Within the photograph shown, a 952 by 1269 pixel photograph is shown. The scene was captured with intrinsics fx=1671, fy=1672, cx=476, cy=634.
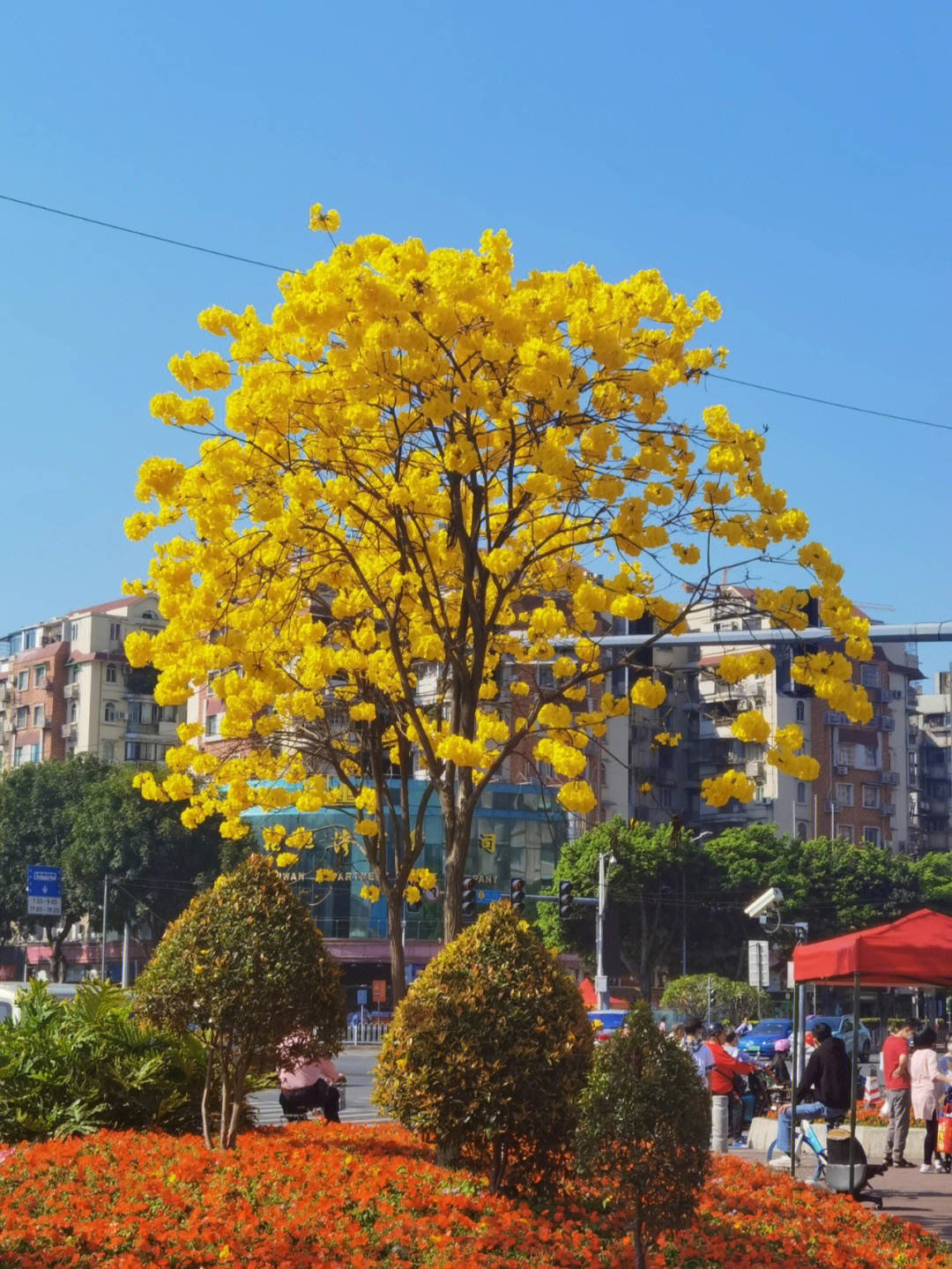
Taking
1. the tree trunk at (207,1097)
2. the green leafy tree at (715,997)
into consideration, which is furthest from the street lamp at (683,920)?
the tree trunk at (207,1097)

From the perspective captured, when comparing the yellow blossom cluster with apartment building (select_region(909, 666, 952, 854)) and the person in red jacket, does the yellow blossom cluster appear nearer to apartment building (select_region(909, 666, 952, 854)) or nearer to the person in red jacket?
the person in red jacket

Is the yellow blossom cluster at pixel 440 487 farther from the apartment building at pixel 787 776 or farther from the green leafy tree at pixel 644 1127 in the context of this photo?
the apartment building at pixel 787 776

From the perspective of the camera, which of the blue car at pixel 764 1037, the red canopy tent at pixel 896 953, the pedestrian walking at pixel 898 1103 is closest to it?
the red canopy tent at pixel 896 953

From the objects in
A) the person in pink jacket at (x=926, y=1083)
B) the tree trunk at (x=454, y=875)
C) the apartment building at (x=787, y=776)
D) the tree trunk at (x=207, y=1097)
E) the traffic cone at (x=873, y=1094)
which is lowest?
the traffic cone at (x=873, y=1094)

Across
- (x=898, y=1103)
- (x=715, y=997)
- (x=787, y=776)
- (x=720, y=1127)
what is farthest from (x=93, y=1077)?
(x=787, y=776)

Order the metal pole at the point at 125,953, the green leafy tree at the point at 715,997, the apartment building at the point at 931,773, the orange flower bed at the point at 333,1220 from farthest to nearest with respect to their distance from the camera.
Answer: the apartment building at the point at 931,773, the metal pole at the point at 125,953, the green leafy tree at the point at 715,997, the orange flower bed at the point at 333,1220

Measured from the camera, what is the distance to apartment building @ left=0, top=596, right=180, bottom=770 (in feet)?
328

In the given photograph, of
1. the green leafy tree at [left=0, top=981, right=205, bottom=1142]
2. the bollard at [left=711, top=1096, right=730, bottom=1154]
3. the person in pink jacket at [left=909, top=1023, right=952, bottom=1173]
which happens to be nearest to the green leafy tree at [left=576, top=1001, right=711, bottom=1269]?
the green leafy tree at [left=0, top=981, right=205, bottom=1142]

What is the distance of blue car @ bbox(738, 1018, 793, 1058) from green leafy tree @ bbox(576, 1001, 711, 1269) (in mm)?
36597

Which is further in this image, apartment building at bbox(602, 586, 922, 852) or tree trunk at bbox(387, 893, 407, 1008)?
apartment building at bbox(602, 586, 922, 852)

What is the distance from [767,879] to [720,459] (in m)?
75.2

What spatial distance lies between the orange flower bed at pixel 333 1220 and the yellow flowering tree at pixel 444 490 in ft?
9.51

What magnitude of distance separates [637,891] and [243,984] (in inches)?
2924

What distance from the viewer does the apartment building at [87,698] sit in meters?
100
